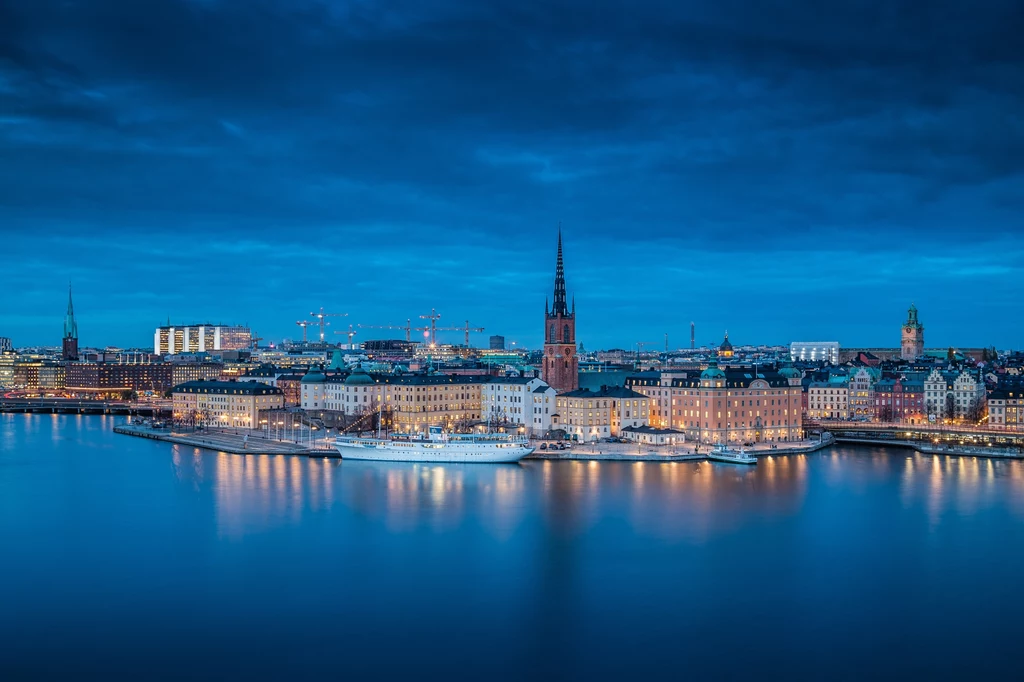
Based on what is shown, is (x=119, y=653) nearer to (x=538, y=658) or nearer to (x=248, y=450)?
(x=538, y=658)

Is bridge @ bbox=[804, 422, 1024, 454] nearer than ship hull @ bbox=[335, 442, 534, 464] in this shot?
No

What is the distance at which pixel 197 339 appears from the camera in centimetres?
11725

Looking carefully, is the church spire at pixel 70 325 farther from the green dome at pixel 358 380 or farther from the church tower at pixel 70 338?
the green dome at pixel 358 380

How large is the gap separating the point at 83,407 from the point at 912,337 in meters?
58.8

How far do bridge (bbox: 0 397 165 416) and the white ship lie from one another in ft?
78.9

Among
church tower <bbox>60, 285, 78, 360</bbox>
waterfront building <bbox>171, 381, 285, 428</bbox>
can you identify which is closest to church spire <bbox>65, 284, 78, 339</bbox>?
church tower <bbox>60, 285, 78, 360</bbox>

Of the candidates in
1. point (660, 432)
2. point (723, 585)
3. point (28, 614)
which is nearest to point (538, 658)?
point (723, 585)

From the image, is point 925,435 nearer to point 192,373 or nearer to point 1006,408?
point 1006,408

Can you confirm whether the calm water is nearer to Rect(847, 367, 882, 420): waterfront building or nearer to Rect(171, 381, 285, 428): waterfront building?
Rect(171, 381, 285, 428): waterfront building

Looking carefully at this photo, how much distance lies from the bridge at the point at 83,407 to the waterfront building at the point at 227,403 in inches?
299

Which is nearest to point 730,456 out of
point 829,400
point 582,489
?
point 582,489

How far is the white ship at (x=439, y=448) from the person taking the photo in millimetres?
30266

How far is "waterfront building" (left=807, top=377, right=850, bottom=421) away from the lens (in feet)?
139

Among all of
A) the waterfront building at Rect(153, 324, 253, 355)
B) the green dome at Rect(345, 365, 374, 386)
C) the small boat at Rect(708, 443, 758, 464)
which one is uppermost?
the waterfront building at Rect(153, 324, 253, 355)
